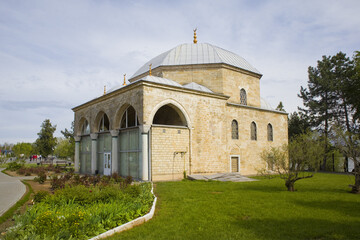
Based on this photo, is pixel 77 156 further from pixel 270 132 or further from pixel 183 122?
pixel 270 132

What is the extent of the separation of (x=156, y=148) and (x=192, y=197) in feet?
19.5

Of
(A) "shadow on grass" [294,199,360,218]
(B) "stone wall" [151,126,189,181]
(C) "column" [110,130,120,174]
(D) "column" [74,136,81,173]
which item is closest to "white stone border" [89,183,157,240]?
(A) "shadow on grass" [294,199,360,218]

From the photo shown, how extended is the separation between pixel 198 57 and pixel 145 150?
33.0 ft

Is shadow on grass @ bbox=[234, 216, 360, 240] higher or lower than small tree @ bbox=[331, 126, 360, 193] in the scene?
lower

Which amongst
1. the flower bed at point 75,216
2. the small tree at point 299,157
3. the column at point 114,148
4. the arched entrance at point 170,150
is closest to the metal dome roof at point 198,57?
the arched entrance at point 170,150

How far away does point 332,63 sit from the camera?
30406 millimetres

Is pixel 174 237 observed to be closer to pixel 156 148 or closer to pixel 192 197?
pixel 192 197

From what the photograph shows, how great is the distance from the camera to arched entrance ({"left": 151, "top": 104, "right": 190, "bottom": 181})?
15578 millimetres

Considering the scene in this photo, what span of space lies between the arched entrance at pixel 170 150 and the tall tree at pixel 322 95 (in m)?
19.8

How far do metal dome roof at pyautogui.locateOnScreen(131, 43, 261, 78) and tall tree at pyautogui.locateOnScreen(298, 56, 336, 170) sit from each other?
1079cm

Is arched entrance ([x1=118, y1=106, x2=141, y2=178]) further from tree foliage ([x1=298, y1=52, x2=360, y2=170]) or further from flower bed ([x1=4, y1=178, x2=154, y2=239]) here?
tree foliage ([x1=298, y1=52, x2=360, y2=170])

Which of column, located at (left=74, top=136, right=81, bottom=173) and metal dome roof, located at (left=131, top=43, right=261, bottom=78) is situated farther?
column, located at (left=74, top=136, right=81, bottom=173)

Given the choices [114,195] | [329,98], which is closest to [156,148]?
[114,195]

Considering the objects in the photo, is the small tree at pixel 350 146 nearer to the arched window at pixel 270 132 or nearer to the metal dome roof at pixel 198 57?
the metal dome roof at pixel 198 57
